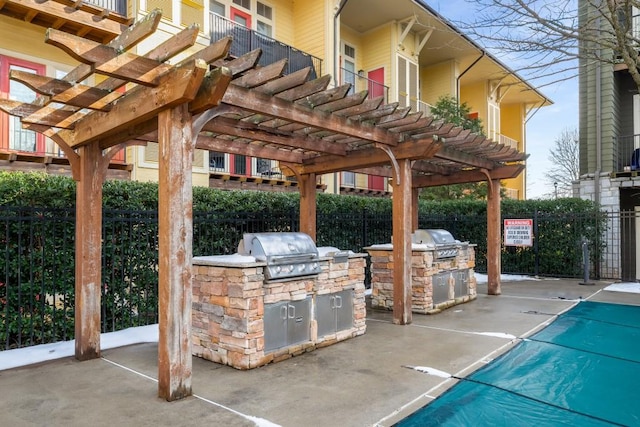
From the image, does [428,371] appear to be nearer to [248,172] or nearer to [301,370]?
[301,370]

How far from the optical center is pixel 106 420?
3420mm

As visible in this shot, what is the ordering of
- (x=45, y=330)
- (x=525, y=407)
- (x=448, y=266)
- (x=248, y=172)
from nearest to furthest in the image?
(x=525, y=407) → (x=45, y=330) → (x=448, y=266) → (x=248, y=172)

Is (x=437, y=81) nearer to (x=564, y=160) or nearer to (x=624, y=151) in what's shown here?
(x=624, y=151)

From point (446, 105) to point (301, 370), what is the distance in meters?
12.5

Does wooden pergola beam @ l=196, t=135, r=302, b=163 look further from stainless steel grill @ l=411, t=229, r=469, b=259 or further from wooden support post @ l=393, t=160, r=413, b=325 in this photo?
stainless steel grill @ l=411, t=229, r=469, b=259

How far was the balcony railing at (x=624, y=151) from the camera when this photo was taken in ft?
42.1

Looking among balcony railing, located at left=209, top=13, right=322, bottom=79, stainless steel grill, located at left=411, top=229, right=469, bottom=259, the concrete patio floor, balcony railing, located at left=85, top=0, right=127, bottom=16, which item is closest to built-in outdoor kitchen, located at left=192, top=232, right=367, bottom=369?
the concrete patio floor

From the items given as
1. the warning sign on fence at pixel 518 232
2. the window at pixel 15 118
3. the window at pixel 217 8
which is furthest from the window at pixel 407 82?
the window at pixel 15 118

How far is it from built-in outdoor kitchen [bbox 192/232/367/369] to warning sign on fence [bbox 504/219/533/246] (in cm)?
786

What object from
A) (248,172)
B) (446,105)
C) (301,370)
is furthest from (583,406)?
(446,105)

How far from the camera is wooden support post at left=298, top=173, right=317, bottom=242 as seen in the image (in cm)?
796

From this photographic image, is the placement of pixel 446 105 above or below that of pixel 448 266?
above

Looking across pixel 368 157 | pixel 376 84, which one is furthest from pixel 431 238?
pixel 376 84

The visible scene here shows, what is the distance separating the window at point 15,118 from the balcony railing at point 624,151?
50.6 ft
